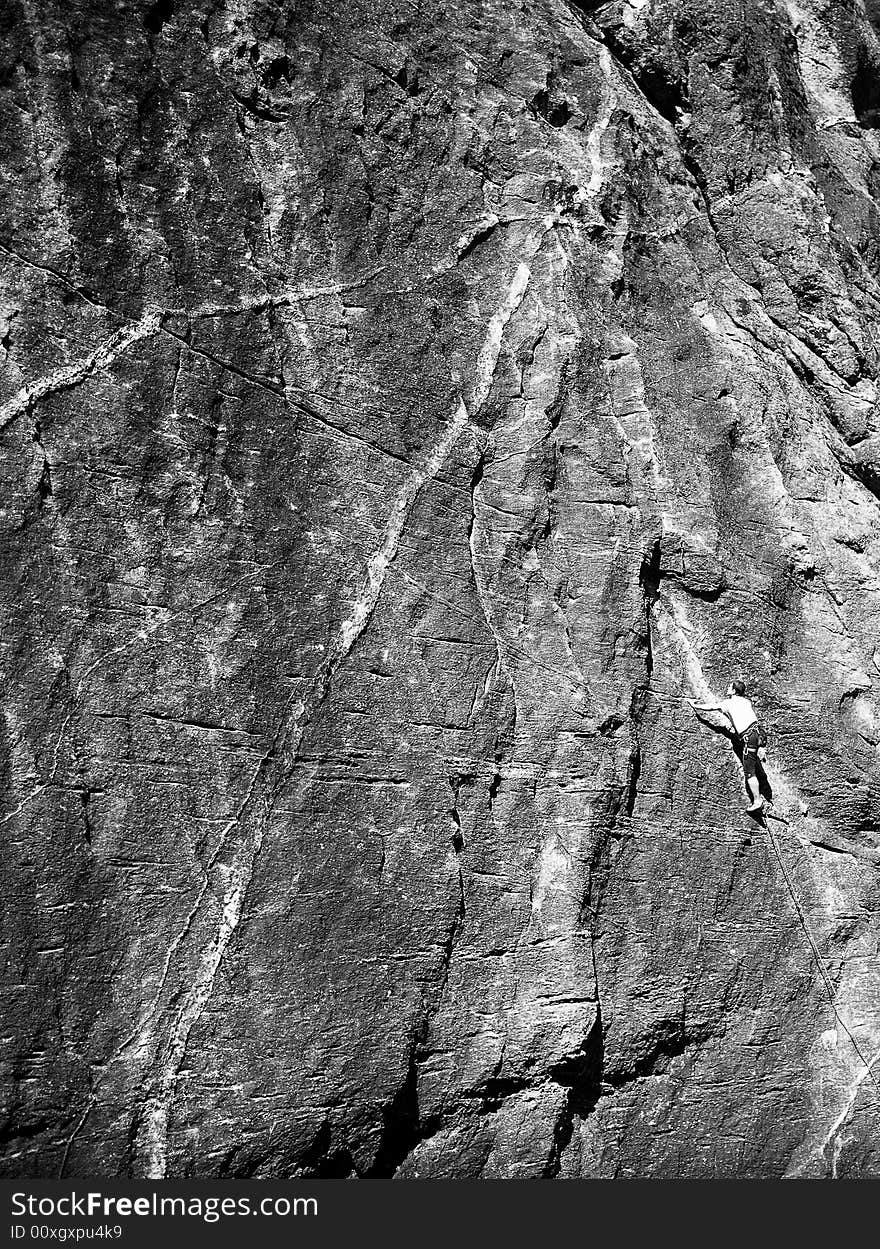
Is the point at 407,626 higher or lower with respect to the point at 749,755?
higher

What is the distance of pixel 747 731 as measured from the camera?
13.5ft

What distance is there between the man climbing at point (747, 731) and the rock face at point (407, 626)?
8 cm

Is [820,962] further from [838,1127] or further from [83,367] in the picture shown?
[83,367]

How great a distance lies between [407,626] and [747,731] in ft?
5.09

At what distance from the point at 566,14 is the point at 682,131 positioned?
0.81m

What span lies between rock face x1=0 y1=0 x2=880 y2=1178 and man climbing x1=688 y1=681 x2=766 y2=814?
0.27 ft

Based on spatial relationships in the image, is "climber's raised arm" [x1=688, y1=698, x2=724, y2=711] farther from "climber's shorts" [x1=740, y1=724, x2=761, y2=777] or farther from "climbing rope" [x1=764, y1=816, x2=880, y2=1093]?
"climbing rope" [x1=764, y1=816, x2=880, y2=1093]

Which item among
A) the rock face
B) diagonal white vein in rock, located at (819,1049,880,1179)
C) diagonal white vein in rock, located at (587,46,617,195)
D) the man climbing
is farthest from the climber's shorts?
diagonal white vein in rock, located at (587,46,617,195)

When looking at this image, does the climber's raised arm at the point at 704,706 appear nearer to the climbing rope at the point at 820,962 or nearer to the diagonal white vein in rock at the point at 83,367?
the climbing rope at the point at 820,962

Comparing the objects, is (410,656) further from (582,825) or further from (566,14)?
(566,14)

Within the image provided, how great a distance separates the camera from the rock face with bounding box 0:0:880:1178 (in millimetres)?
3500

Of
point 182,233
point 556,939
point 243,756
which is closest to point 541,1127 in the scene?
point 556,939

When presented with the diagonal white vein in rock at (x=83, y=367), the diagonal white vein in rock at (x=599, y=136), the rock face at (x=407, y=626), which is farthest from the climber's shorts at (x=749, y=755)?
the diagonal white vein in rock at (x=83, y=367)

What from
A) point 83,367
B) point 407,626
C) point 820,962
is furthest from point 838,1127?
point 83,367
